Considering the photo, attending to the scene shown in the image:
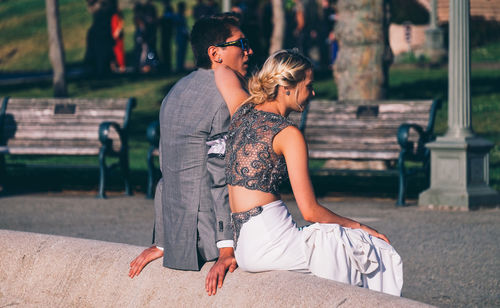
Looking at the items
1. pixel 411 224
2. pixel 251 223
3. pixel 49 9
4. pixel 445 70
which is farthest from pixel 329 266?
pixel 445 70

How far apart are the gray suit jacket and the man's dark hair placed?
74 millimetres

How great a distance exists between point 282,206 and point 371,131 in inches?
239

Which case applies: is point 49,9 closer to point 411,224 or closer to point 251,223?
point 411,224

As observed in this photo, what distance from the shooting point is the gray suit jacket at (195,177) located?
4531 mm

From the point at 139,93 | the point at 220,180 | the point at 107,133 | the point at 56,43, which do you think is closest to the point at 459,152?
the point at 107,133

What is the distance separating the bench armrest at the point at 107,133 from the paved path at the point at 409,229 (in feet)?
2.13

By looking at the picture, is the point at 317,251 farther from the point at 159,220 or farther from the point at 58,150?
the point at 58,150

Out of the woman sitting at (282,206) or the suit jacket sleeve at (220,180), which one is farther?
the suit jacket sleeve at (220,180)

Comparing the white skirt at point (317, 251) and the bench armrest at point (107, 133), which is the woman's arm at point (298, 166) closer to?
the white skirt at point (317, 251)

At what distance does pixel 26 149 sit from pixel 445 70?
1490 centimetres

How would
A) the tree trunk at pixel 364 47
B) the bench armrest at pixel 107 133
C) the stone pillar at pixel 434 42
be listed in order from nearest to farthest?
the bench armrest at pixel 107 133, the tree trunk at pixel 364 47, the stone pillar at pixel 434 42

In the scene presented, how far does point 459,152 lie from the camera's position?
9.01m

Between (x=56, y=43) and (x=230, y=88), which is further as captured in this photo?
(x=56, y=43)

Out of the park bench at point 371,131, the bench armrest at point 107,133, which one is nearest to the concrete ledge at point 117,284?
the park bench at point 371,131
